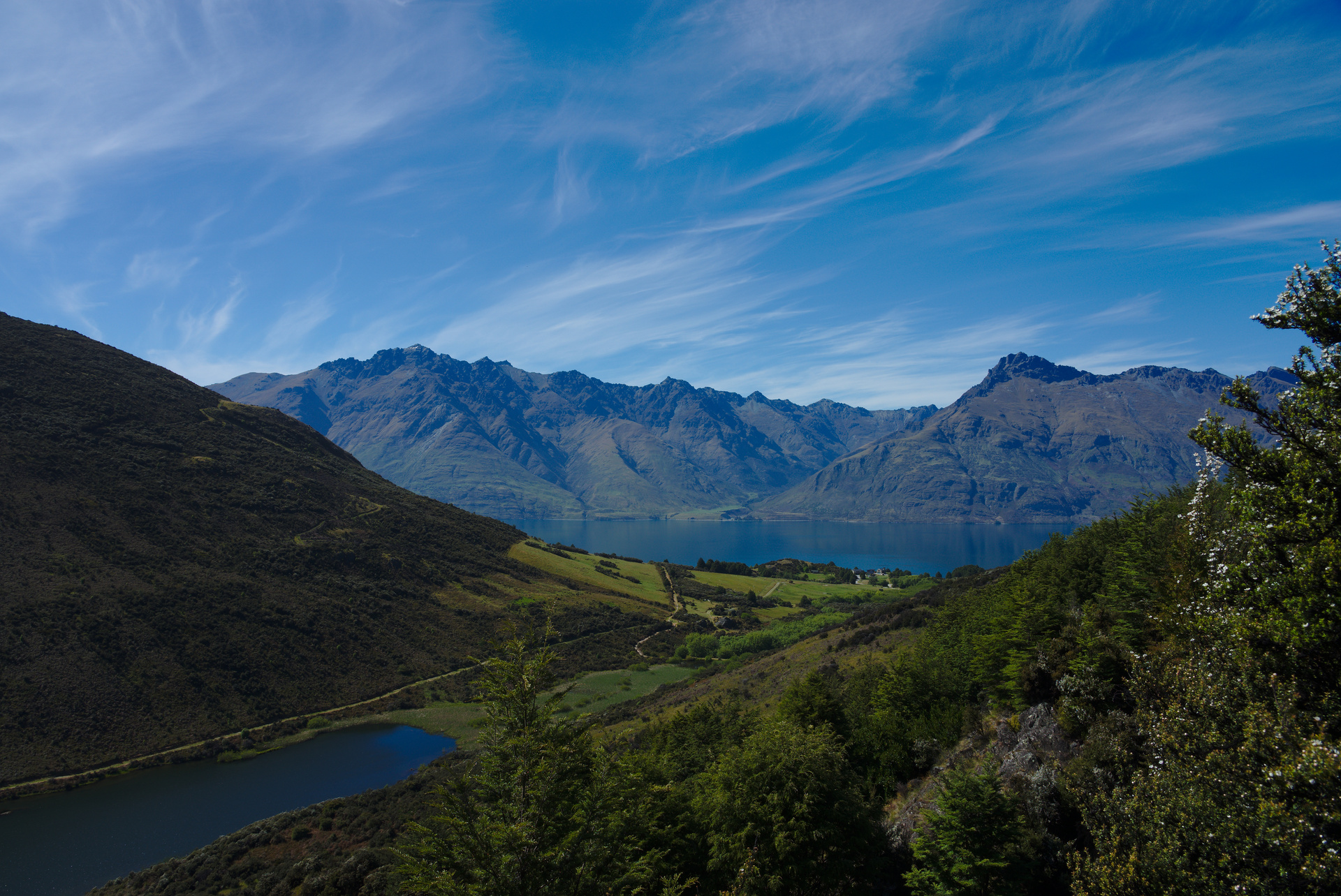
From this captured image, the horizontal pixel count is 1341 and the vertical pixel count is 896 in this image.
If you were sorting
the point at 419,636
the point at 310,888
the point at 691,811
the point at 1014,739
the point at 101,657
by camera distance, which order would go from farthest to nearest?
the point at 419,636 → the point at 101,657 → the point at 310,888 → the point at 1014,739 → the point at 691,811

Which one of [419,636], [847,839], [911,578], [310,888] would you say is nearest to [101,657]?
[419,636]

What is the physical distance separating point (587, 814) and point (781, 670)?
45133mm

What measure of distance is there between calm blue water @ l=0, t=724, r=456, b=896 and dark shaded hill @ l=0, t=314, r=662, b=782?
7478 millimetres

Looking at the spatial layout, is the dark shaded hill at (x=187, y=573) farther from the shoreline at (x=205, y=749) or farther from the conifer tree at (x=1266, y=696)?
the conifer tree at (x=1266, y=696)

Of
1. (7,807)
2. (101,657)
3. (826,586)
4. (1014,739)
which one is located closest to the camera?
(1014,739)

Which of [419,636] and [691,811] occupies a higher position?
[691,811]

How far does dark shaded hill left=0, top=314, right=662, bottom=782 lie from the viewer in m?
61.7

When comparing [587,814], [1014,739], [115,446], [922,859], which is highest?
[115,446]

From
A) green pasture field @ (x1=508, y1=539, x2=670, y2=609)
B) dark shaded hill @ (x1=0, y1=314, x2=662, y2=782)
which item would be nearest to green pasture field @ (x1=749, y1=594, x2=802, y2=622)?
green pasture field @ (x1=508, y1=539, x2=670, y2=609)

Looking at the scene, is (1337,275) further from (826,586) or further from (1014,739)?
(826,586)

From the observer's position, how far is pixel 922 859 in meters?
17.8

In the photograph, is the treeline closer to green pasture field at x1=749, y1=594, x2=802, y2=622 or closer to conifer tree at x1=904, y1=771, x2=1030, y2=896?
green pasture field at x1=749, y1=594, x2=802, y2=622

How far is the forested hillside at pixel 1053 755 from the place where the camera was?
1075 centimetres

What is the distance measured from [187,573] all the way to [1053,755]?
100280mm
